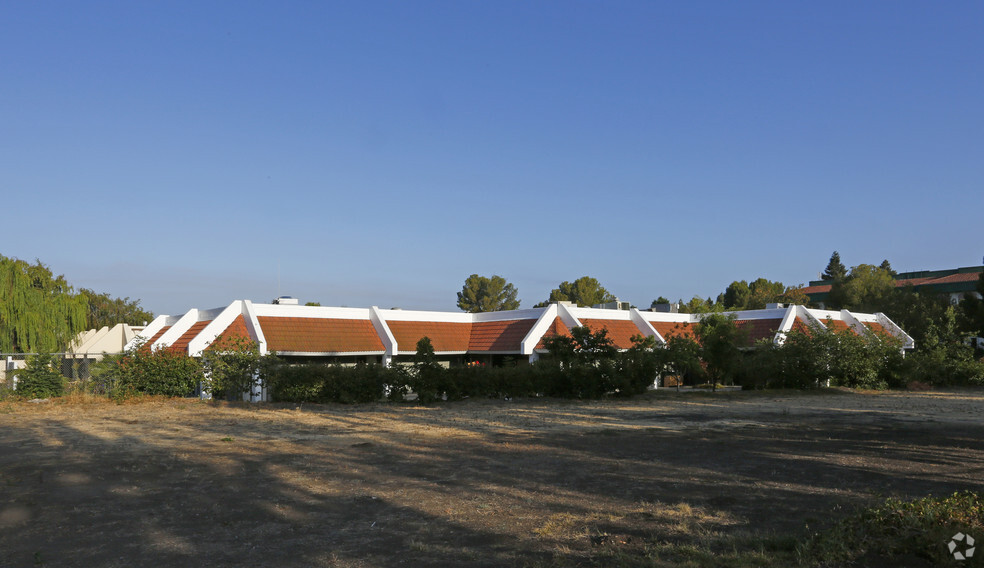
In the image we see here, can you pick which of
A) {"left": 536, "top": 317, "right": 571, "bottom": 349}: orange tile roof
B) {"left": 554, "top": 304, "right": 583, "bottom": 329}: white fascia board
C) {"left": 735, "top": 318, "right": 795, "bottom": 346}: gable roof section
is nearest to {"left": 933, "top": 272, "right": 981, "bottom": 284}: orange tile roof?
{"left": 735, "top": 318, "right": 795, "bottom": 346}: gable roof section

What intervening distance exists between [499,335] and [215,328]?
14.7 m

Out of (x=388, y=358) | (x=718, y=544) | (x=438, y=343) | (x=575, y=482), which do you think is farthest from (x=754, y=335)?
(x=718, y=544)

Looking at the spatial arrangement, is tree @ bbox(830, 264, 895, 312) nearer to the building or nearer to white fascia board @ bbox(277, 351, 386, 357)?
the building

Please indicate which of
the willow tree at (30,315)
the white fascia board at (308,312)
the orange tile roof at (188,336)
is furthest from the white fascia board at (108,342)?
the white fascia board at (308,312)

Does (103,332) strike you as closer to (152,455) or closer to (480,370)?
(480,370)

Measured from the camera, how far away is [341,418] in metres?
19.0

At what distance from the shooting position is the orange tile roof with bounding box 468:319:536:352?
118 feet

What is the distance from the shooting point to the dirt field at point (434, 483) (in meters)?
6.87

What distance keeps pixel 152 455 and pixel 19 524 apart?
4522mm

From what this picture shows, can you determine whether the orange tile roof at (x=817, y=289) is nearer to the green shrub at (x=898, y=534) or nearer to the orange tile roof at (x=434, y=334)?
the orange tile roof at (x=434, y=334)

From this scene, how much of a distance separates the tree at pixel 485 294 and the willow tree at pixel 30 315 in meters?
59.8

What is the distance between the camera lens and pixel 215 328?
93.0 feet

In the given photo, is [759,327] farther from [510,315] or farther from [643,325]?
[510,315]
